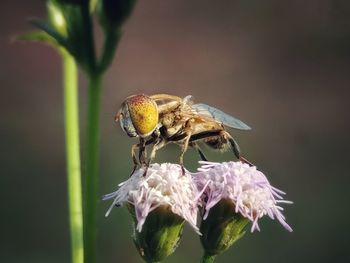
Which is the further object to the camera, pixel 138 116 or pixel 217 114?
pixel 217 114

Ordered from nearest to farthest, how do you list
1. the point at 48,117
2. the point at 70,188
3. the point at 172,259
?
the point at 70,188
the point at 172,259
the point at 48,117

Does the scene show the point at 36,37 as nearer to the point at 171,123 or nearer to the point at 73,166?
the point at 73,166

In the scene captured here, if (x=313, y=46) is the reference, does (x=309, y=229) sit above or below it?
below

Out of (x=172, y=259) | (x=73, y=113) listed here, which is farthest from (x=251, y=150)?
(x=73, y=113)

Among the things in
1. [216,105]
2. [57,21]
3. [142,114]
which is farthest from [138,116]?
[216,105]

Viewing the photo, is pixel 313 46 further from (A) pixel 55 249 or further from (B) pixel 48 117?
(A) pixel 55 249

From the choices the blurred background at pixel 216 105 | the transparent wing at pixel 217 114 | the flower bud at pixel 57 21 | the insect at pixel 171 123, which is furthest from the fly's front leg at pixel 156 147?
the blurred background at pixel 216 105
